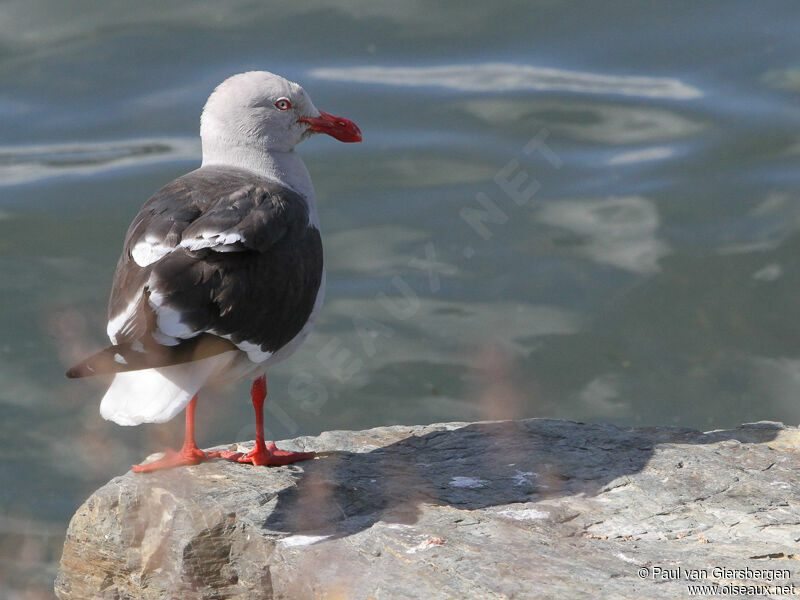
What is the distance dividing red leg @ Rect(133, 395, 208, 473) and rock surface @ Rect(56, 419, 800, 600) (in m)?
0.06

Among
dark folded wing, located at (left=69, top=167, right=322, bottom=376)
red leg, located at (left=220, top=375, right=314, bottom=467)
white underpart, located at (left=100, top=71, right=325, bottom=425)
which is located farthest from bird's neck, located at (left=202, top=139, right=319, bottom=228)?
red leg, located at (left=220, top=375, right=314, bottom=467)

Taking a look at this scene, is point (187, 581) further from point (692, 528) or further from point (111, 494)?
point (692, 528)

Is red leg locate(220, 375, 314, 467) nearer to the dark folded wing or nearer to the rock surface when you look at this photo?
the rock surface

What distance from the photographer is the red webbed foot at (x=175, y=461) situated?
523 centimetres

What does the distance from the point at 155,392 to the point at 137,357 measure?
251mm

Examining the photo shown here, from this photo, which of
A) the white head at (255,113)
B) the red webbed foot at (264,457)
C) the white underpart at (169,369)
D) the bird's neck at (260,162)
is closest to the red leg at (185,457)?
A: the red webbed foot at (264,457)

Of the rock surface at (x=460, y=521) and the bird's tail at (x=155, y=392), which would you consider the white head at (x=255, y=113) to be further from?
the rock surface at (x=460, y=521)

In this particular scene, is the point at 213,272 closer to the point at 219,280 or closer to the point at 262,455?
the point at 219,280

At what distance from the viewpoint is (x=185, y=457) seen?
17.5 ft

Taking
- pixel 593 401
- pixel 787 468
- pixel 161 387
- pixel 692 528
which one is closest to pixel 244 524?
pixel 161 387

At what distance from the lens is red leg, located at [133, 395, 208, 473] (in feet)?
17.2

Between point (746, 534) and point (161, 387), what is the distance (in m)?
2.50

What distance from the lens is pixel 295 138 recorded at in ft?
19.7

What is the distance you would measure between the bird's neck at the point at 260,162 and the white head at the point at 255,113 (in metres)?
0.02
